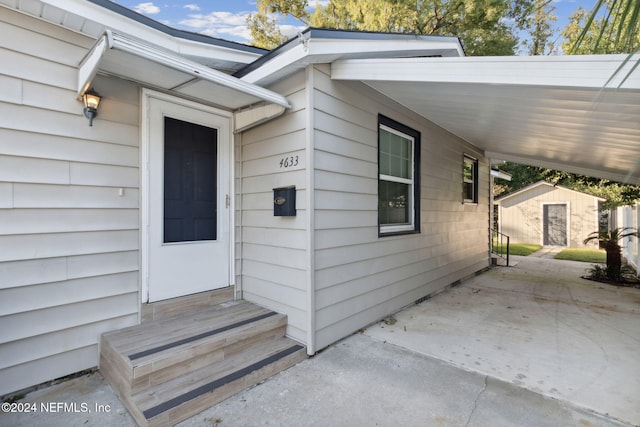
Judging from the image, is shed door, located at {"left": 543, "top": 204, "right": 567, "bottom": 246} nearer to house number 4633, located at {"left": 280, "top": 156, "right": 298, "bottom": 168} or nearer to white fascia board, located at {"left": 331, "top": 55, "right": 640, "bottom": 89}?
white fascia board, located at {"left": 331, "top": 55, "right": 640, "bottom": 89}

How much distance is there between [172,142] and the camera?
301 centimetres

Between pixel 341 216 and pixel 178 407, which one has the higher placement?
pixel 341 216

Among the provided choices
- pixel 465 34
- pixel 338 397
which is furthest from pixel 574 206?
pixel 338 397

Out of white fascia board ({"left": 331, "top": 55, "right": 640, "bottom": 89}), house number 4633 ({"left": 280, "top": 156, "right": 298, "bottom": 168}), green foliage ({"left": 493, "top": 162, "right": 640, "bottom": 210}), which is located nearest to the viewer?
white fascia board ({"left": 331, "top": 55, "right": 640, "bottom": 89})

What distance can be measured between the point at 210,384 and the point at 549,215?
→ 15296 millimetres

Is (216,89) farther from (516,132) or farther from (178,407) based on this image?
(516,132)

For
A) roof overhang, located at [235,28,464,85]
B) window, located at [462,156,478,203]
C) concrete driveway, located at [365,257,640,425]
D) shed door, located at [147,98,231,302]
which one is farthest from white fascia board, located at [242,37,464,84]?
window, located at [462,156,478,203]

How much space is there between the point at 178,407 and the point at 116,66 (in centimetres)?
243

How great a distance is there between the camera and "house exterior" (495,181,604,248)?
12422 mm

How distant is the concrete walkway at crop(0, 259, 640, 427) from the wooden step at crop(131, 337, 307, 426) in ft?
0.22

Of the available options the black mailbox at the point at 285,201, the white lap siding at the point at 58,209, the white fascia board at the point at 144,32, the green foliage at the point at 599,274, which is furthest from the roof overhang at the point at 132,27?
the green foliage at the point at 599,274

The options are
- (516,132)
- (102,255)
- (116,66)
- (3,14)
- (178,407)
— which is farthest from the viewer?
(516,132)

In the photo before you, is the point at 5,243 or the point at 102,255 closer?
the point at 5,243

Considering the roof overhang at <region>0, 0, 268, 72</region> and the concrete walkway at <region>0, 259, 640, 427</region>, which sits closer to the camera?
the concrete walkway at <region>0, 259, 640, 427</region>
